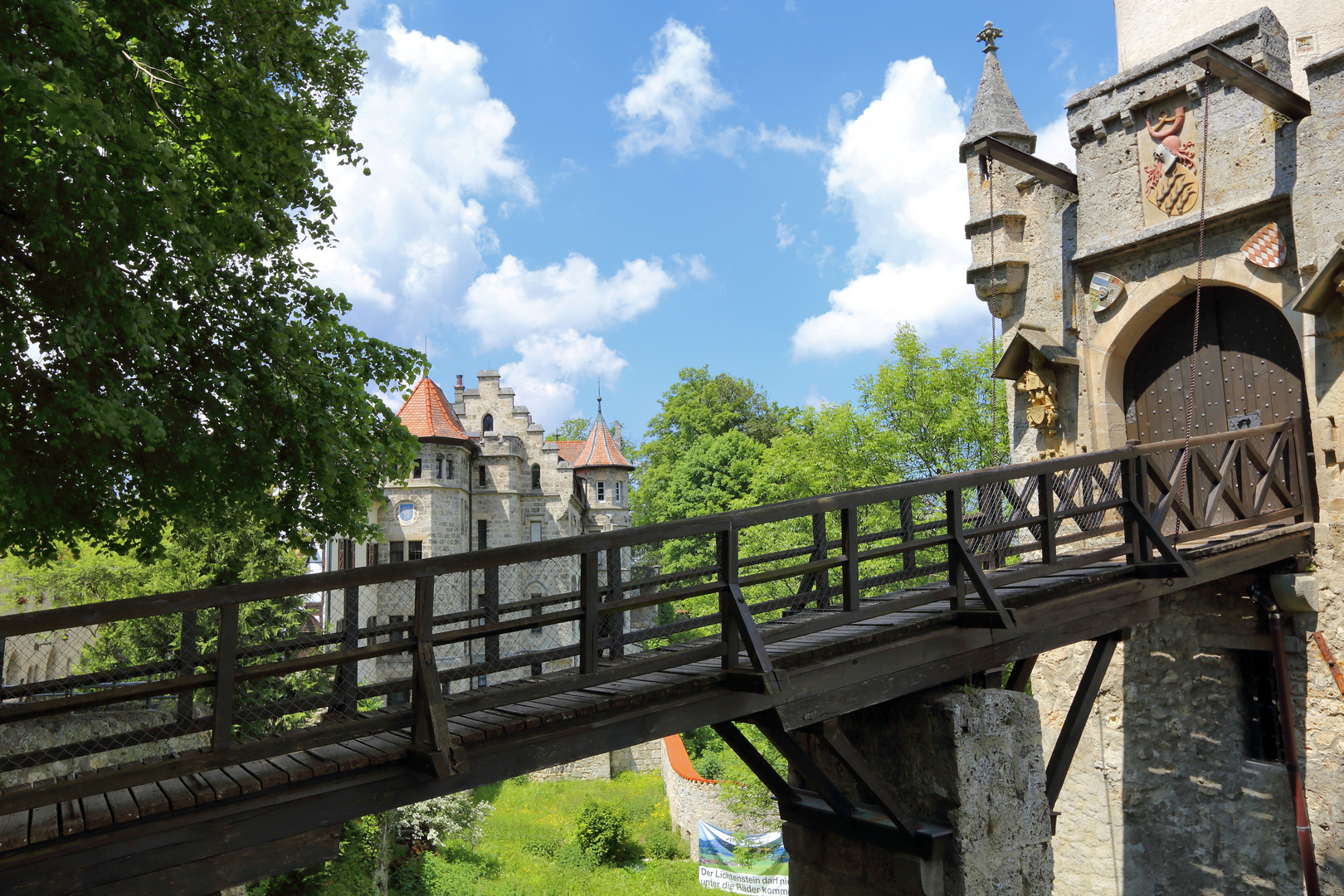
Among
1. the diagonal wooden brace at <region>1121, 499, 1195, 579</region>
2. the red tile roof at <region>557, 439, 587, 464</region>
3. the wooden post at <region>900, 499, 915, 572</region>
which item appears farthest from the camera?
the red tile roof at <region>557, 439, 587, 464</region>

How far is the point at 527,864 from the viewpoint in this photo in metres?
22.2

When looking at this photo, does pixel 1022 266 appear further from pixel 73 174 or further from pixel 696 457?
pixel 696 457

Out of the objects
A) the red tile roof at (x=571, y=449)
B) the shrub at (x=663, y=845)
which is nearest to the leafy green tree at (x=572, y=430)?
the red tile roof at (x=571, y=449)

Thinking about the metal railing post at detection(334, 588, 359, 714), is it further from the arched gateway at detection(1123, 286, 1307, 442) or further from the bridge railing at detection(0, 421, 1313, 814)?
the arched gateway at detection(1123, 286, 1307, 442)

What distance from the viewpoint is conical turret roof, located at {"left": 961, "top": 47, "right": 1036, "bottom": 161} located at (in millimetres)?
11586

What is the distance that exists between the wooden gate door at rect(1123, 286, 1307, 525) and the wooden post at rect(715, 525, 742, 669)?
5.88m

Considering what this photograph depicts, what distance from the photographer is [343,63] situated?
25.1 feet

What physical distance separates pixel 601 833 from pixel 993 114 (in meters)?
18.7

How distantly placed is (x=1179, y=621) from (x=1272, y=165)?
4.58 m

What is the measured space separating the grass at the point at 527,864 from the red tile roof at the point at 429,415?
12.2 metres

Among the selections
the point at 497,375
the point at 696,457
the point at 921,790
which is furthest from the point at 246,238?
the point at 696,457

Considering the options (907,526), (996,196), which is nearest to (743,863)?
(996,196)

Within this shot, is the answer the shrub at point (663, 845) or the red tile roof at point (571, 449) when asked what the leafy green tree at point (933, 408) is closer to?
the shrub at point (663, 845)

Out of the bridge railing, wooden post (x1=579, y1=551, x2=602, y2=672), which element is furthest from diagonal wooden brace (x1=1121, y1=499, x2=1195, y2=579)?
wooden post (x1=579, y1=551, x2=602, y2=672)
